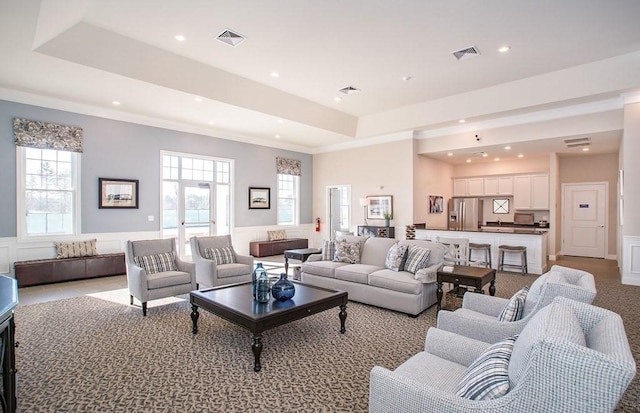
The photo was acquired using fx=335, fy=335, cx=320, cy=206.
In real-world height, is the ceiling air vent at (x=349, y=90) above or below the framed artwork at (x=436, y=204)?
above

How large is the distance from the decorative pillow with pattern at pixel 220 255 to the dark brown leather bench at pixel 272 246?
3.48 meters

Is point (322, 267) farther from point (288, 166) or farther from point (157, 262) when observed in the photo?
point (288, 166)

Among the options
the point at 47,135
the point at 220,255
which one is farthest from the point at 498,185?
the point at 47,135

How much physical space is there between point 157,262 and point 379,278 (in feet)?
10.7

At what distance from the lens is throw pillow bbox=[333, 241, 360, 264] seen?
5402 millimetres

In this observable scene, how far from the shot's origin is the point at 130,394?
258 centimetres

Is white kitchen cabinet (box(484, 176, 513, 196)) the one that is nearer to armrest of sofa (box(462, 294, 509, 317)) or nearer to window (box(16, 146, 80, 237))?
armrest of sofa (box(462, 294, 509, 317))

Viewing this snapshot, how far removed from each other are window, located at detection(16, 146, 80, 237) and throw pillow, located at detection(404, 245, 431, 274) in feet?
21.0

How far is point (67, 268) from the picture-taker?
6238 millimetres

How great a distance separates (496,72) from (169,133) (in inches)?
278

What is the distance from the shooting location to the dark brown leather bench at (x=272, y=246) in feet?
30.4

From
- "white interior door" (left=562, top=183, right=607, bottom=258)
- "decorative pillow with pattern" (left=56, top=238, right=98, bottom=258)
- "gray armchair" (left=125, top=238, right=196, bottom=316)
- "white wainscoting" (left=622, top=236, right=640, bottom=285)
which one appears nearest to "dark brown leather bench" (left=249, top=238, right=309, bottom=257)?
"decorative pillow with pattern" (left=56, top=238, right=98, bottom=258)

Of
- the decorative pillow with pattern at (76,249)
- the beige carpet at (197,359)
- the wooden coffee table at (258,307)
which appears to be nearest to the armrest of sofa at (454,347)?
the beige carpet at (197,359)

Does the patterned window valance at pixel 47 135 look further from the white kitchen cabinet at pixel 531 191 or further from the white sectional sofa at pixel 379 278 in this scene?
the white kitchen cabinet at pixel 531 191
